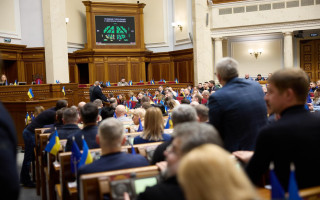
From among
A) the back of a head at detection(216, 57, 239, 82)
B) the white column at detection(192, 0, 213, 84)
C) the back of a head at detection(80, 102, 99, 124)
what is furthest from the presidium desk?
the back of a head at detection(216, 57, 239, 82)

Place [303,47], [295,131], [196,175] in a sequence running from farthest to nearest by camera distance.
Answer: [303,47] < [295,131] < [196,175]

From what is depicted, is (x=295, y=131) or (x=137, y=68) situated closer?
(x=295, y=131)

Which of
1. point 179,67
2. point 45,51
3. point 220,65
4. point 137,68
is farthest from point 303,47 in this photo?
point 220,65

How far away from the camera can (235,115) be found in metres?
3.00

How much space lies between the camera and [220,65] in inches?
124

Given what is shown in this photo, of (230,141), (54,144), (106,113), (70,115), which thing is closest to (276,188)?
(230,141)

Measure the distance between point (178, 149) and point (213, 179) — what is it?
561 mm

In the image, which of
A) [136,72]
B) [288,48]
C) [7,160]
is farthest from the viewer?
[136,72]

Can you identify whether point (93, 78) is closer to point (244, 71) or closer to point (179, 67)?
point (179, 67)

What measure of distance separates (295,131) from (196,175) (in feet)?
3.63

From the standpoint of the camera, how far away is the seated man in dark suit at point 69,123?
463 cm

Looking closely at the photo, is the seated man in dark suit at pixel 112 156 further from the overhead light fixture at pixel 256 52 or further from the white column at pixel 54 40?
the overhead light fixture at pixel 256 52

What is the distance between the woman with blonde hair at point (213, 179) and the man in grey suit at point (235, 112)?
1856mm

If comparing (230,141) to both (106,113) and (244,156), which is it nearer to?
(244,156)
